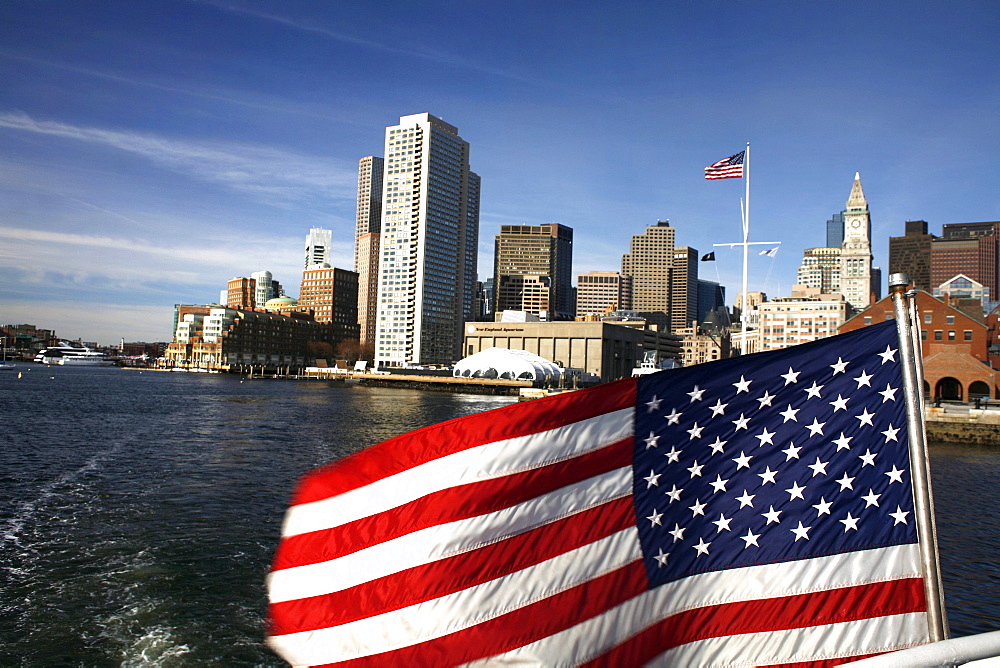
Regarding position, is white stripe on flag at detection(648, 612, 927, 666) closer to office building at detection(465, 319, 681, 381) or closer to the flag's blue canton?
the flag's blue canton

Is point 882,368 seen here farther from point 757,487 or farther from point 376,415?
point 376,415

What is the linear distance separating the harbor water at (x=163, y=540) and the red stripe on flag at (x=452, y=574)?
281 inches

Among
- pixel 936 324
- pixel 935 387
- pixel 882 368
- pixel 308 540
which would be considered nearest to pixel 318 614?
pixel 308 540

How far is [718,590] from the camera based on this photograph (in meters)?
4.50

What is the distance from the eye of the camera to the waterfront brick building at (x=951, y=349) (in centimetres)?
5824

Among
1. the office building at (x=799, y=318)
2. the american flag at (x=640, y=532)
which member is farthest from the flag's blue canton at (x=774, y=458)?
the office building at (x=799, y=318)

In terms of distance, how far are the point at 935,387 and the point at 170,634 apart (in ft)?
216

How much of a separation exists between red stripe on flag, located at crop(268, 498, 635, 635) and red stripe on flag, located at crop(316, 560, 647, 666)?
0.27m

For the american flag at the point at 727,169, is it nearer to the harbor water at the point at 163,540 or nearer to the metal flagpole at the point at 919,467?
the harbor water at the point at 163,540

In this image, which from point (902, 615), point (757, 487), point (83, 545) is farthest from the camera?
point (83, 545)

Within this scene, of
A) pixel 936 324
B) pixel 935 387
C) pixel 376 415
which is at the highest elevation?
pixel 936 324

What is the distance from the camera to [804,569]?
4.42m

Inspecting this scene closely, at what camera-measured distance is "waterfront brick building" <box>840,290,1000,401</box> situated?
191 feet

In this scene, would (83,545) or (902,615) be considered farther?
(83,545)
